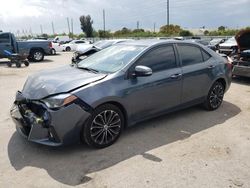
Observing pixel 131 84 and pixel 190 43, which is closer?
pixel 131 84

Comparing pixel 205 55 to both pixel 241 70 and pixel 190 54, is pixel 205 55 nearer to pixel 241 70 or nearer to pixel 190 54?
pixel 190 54

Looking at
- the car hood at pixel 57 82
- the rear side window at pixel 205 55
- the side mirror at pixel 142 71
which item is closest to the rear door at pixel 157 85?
the side mirror at pixel 142 71

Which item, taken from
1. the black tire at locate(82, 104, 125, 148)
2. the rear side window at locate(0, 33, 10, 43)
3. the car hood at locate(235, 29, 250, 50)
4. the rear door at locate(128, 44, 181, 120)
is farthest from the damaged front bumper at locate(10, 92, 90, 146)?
the rear side window at locate(0, 33, 10, 43)

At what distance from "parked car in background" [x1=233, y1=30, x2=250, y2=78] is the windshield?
530 cm

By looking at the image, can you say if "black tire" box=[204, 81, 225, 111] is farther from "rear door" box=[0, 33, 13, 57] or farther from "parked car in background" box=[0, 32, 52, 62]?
"rear door" box=[0, 33, 13, 57]

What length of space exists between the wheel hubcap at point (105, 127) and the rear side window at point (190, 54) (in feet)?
6.14

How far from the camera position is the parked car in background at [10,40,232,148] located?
3.69m

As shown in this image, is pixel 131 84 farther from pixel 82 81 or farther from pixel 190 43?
pixel 190 43

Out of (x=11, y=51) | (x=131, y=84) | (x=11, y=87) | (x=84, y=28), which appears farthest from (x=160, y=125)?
(x=84, y=28)

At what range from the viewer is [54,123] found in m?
3.58

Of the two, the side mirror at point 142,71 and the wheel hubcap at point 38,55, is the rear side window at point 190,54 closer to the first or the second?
the side mirror at point 142,71

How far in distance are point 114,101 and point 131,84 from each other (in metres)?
0.42

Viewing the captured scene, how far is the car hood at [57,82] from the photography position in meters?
3.81

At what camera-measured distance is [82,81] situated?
3920 millimetres
